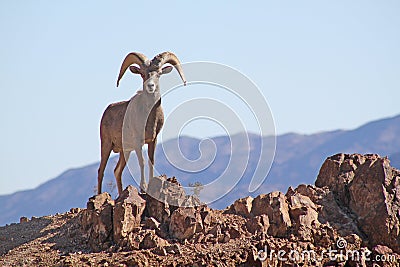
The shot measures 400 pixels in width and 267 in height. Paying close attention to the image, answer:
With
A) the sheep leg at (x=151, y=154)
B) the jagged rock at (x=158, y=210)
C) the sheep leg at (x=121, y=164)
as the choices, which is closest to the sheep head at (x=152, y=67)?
the sheep leg at (x=151, y=154)

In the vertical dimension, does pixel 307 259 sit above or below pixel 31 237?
below

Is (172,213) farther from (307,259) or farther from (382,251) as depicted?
(382,251)

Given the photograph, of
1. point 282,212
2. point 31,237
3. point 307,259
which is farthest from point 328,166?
point 31,237

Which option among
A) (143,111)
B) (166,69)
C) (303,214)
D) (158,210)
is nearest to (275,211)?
(303,214)

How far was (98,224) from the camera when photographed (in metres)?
20.2

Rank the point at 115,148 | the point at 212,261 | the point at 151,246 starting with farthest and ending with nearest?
the point at 115,148, the point at 151,246, the point at 212,261

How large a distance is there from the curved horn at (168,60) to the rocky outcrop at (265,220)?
3.55 metres

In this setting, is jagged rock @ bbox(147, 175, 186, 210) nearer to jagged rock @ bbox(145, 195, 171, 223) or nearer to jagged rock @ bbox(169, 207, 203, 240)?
jagged rock @ bbox(145, 195, 171, 223)

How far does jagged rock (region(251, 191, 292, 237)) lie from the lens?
2005 cm

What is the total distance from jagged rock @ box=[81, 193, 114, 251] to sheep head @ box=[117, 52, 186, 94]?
11.9ft

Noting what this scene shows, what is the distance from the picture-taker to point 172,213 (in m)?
20.5

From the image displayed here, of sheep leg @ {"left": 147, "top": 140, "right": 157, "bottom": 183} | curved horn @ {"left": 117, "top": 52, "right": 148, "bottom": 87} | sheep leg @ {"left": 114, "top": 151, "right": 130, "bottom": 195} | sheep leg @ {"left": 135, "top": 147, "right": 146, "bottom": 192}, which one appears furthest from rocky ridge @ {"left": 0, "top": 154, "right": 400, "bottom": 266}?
curved horn @ {"left": 117, "top": 52, "right": 148, "bottom": 87}

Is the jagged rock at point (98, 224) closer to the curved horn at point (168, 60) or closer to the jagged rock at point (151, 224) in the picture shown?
the jagged rock at point (151, 224)

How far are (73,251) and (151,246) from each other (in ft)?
6.26
